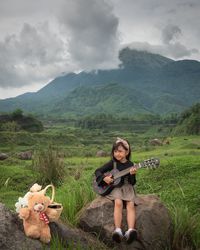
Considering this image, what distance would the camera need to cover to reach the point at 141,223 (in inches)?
260

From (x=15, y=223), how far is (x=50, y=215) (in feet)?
1.59

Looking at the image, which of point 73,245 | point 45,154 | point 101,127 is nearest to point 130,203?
point 73,245

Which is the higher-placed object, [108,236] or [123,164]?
[123,164]

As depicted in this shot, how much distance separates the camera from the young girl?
6109 millimetres

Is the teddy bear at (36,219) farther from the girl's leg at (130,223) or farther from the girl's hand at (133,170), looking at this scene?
the girl's hand at (133,170)

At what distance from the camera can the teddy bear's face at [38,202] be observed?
5.94m

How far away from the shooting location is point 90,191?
7906 millimetres

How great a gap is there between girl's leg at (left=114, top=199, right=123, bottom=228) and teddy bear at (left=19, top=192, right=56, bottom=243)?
0.98 m

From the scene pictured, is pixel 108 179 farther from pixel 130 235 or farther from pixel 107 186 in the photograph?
pixel 130 235

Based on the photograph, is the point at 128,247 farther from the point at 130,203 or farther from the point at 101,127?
the point at 101,127

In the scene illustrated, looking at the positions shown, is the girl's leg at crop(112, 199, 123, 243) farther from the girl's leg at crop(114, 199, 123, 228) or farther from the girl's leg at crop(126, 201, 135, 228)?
the girl's leg at crop(126, 201, 135, 228)

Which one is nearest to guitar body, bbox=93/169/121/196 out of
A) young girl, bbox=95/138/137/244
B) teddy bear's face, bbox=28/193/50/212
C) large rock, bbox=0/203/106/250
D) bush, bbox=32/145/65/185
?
young girl, bbox=95/138/137/244

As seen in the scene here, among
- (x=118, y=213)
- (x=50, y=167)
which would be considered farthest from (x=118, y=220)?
(x=50, y=167)

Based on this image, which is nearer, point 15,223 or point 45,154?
point 15,223
